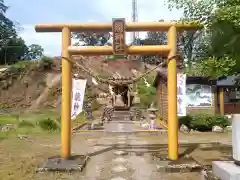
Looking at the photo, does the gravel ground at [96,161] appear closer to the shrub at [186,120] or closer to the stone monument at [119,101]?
the shrub at [186,120]

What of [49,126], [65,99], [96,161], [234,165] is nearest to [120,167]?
[96,161]

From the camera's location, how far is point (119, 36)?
846 centimetres

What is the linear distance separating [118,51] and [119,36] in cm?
39

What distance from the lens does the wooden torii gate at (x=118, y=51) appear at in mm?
8422

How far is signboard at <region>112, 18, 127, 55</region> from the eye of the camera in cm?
842

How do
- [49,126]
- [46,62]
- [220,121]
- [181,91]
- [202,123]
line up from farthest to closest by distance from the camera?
1. [46,62]
2. [220,121]
3. [202,123]
4. [49,126]
5. [181,91]

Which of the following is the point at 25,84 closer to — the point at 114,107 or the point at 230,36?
the point at 114,107

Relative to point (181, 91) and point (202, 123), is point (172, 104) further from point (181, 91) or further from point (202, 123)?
point (202, 123)

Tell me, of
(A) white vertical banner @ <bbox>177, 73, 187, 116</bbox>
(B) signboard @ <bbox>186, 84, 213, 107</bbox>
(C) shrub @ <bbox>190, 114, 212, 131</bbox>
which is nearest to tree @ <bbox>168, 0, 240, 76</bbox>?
(A) white vertical banner @ <bbox>177, 73, 187, 116</bbox>

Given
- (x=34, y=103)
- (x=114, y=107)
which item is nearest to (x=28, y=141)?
(x=114, y=107)

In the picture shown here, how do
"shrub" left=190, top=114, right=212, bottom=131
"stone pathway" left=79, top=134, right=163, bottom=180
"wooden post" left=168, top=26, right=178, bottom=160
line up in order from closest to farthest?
"stone pathway" left=79, top=134, right=163, bottom=180
"wooden post" left=168, top=26, right=178, bottom=160
"shrub" left=190, top=114, right=212, bottom=131

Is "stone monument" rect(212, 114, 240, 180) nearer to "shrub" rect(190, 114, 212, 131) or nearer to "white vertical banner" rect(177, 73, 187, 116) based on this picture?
"white vertical banner" rect(177, 73, 187, 116)

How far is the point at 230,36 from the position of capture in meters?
6.27

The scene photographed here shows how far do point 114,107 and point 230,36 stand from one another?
21777 mm
